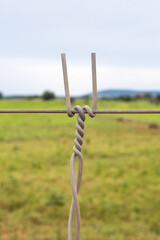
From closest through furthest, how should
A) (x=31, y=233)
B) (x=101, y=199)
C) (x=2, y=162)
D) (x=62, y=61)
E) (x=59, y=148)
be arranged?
(x=62, y=61) < (x=31, y=233) < (x=101, y=199) < (x=2, y=162) < (x=59, y=148)

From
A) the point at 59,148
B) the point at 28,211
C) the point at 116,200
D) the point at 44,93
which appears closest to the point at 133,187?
the point at 116,200

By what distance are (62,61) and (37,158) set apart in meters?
6.56

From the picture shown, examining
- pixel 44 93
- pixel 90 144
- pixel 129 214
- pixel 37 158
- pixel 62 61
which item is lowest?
pixel 44 93

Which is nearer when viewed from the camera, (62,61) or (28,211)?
(62,61)

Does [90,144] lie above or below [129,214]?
below

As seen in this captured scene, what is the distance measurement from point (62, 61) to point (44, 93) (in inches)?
1422

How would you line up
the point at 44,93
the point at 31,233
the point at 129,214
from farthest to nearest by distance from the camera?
the point at 44,93 < the point at 129,214 < the point at 31,233

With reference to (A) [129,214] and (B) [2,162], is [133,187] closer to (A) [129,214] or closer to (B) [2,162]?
(A) [129,214]

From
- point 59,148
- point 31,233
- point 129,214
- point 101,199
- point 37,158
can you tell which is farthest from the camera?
point 59,148

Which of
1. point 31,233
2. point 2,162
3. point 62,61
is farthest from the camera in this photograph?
point 2,162

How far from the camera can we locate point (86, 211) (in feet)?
12.1

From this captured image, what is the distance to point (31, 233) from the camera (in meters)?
3.16

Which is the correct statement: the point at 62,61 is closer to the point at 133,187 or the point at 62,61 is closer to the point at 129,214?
the point at 129,214

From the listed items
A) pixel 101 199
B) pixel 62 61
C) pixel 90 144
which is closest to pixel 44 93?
pixel 90 144
